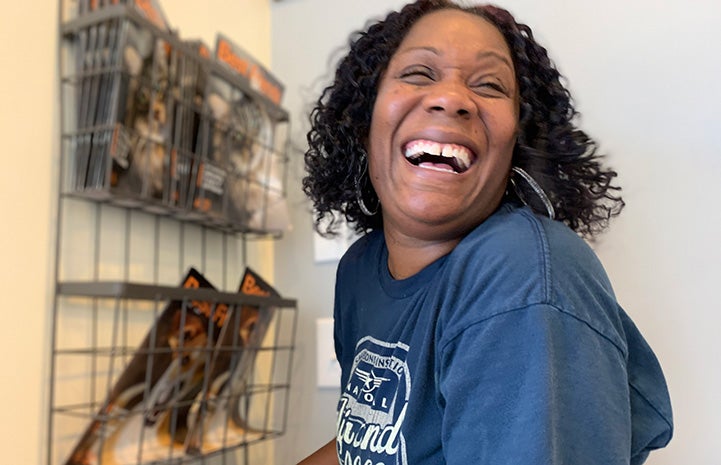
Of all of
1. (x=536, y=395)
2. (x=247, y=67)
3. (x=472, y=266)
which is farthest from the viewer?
(x=247, y=67)

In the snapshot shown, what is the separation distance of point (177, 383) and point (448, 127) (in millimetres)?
481

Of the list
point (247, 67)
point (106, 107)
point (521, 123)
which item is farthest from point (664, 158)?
point (106, 107)

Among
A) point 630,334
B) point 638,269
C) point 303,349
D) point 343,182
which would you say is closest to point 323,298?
point 303,349

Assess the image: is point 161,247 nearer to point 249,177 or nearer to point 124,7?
point 249,177

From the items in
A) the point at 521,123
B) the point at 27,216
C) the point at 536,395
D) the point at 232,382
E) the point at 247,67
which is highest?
the point at 247,67

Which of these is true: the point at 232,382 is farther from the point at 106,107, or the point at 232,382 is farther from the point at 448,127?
the point at 448,127

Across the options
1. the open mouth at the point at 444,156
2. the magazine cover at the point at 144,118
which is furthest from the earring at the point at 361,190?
the magazine cover at the point at 144,118

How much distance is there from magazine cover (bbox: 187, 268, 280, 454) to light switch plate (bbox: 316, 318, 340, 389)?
6.1 inches

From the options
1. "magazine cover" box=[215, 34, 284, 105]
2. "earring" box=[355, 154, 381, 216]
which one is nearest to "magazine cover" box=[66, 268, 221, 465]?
"earring" box=[355, 154, 381, 216]

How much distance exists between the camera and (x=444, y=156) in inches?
24.6

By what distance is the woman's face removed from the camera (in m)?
0.62

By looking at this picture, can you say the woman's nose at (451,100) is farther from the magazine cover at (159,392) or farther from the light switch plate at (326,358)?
the light switch plate at (326,358)

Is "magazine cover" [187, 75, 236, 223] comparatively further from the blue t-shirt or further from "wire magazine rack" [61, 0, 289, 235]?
the blue t-shirt

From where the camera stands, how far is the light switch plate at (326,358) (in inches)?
42.9
